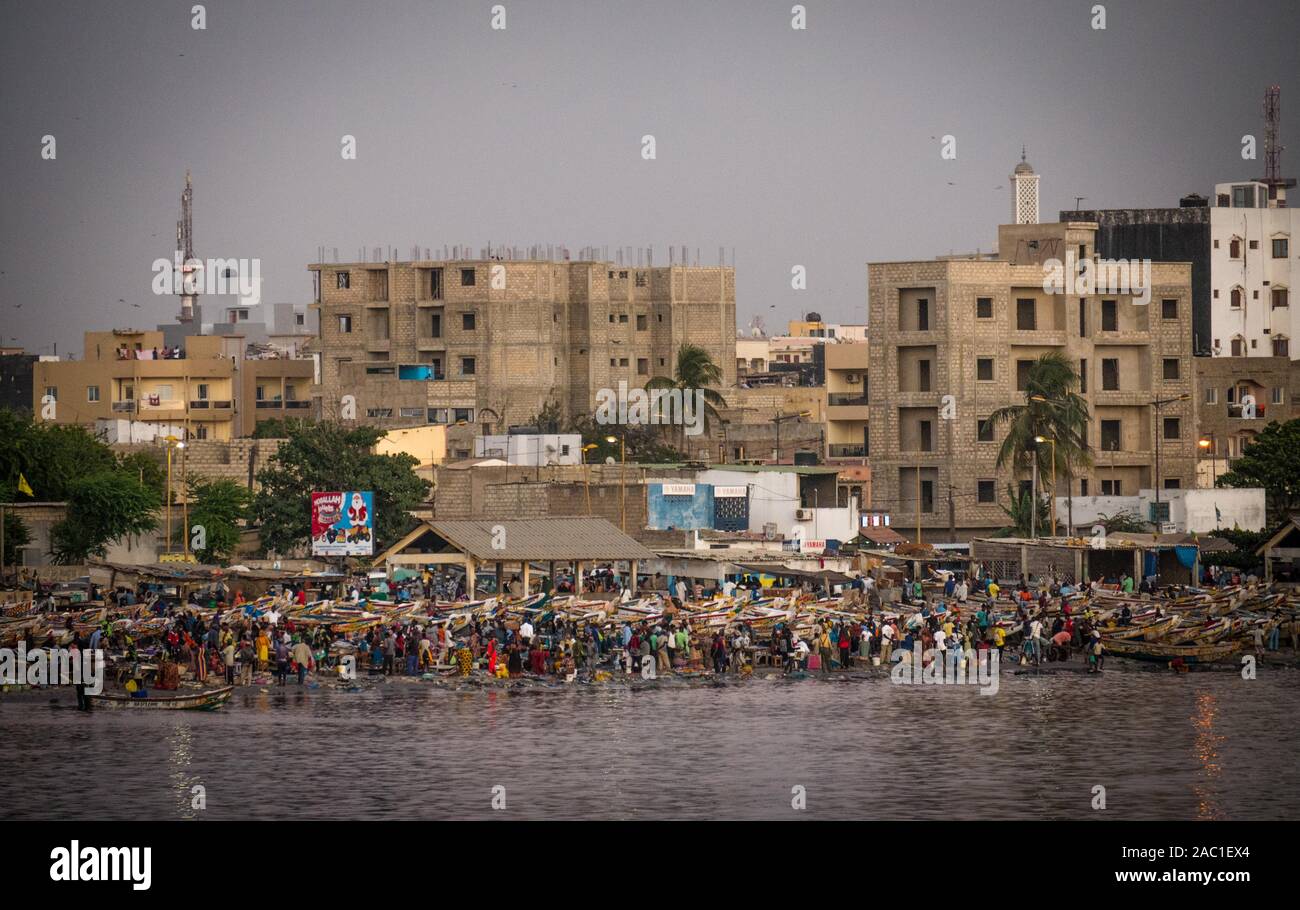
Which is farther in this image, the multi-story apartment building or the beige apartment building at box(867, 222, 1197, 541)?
the multi-story apartment building

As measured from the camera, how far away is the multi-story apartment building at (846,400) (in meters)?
120

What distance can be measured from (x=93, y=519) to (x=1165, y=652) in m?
36.8

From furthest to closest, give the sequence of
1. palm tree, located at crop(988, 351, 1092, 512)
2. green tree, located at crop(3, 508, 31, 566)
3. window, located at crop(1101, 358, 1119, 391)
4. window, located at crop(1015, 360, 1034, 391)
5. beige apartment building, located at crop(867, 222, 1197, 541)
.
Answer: window, located at crop(1101, 358, 1119, 391), window, located at crop(1015, 360, 1034, 391), beige apartment building, located at crop(867, 222, 1197, 541), palm tree, located at crop(988, 351, 1092, 512), green tree, located at crop(3, 508, 31, 566)

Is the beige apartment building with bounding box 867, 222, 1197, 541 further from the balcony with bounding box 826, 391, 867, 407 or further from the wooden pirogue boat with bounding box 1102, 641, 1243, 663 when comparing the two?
the wooden pirogue boat with bounding box 1102, 641, 1243, 663

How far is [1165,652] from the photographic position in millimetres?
53062

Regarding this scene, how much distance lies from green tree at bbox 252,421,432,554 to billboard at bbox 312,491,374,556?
336 inches

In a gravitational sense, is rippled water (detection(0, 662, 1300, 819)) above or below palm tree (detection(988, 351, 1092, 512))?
below

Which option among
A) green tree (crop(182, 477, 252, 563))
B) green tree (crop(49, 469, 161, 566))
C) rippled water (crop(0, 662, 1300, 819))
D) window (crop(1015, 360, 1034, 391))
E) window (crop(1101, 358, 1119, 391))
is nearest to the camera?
rippled water (crop(0, 662, 1300, 819))

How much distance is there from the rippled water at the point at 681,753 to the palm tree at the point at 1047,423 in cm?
2940

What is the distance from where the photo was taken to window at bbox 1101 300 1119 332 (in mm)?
91188

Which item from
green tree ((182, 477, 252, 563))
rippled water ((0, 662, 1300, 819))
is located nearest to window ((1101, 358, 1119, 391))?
green tree ((182, 477, 252, 563))
